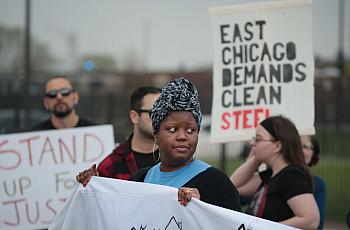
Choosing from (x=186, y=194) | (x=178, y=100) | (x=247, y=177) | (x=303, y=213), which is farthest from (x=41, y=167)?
(x=186, y=194)

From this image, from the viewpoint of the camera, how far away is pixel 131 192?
3.81 meters

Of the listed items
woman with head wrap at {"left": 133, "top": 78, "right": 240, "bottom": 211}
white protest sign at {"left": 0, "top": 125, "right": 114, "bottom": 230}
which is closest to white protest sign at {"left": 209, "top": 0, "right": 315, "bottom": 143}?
white protest sign at {"left": 0, "top": 125, "right": 114, "bottom": 230}

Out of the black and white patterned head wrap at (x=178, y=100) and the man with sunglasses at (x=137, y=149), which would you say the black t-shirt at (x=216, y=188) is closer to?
the black and white patterned head wrap at (x=178, y=100)

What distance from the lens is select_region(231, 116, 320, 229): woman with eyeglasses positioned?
4852mm

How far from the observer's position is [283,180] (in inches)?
196

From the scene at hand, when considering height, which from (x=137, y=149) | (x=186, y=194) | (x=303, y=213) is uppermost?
(x=137, y=149)

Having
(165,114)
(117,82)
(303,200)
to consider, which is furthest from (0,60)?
(165,114)

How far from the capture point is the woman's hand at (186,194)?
348cm

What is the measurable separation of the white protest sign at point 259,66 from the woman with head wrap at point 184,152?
9.01 ft

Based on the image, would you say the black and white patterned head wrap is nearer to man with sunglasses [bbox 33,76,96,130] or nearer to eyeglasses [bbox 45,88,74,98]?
man with sunglasses [bbox 33,76,96,130]

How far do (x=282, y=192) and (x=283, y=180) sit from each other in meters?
0.07

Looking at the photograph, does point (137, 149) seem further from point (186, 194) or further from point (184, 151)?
point (186, 194)

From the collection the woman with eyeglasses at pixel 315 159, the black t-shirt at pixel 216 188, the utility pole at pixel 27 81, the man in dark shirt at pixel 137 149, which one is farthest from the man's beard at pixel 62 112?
the black t-shirt at pixel 216 188

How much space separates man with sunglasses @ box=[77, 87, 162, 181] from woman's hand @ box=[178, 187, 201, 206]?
1438 millimetres
